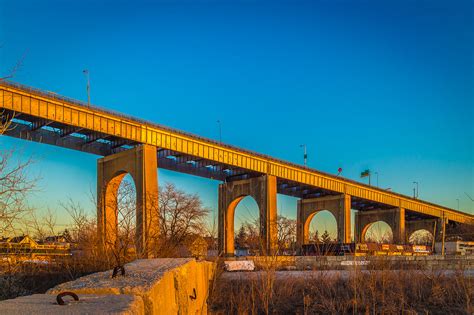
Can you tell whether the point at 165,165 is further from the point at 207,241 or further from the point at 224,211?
the point at 207,241

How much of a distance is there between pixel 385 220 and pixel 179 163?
164ft

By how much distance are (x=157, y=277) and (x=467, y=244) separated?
61.6 m

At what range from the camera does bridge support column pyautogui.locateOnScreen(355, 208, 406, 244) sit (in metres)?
88.8

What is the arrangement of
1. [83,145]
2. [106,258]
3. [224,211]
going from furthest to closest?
[224,211] < [83,145] < [106,258]

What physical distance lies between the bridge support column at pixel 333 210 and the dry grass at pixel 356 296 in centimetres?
5983

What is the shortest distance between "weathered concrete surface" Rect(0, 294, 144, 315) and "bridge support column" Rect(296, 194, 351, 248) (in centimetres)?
7078

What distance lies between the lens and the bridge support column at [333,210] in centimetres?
7812

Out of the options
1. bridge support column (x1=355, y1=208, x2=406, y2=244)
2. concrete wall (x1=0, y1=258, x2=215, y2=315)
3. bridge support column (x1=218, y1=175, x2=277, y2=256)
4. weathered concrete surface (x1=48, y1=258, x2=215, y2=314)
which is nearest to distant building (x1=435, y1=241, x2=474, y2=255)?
bridge support column (x1=355, y1=208, x2=406, y2=244)

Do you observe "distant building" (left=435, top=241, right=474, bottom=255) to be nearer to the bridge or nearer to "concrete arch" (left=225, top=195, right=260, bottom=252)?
the bridge

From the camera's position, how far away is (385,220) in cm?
9469

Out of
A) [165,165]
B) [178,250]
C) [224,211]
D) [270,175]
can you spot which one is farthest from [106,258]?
[224,211]

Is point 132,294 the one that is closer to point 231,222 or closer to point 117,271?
point 117,271

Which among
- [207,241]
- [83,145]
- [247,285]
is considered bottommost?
[247,285]

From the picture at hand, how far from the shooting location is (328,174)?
74.7 meters
